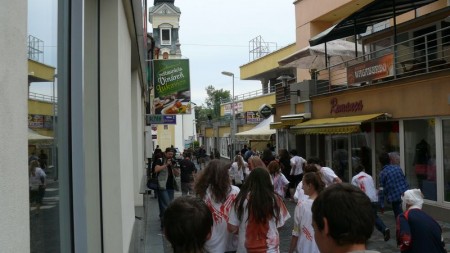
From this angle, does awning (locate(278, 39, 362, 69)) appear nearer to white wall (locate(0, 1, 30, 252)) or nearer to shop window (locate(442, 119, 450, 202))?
shop window (locate(442, 119, 450, 202))

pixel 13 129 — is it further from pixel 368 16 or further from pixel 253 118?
pixel 253 118

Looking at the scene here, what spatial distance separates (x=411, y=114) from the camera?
1393 cm

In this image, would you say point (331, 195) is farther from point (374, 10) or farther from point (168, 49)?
point (168, 49)

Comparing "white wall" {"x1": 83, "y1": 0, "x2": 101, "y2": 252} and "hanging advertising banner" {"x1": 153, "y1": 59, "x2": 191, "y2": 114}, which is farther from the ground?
"hanging advertising banner" {"x1": 153, "y1": 59, "x2": 191, "y2": 114}

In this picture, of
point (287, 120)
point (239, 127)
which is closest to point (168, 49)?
point (239, 127)

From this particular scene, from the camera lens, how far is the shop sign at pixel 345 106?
16.9 metres

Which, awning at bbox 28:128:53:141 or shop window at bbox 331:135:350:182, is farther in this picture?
shop window at bbox 331:135:350:182

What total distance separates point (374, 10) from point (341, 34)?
3.19 metres

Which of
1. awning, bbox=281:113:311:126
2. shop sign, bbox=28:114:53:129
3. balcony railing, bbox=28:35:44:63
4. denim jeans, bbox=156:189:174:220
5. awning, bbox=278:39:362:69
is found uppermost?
awning, bbox=278:39:362:69

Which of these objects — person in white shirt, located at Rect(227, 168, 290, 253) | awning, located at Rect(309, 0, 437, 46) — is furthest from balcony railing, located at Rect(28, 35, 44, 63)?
awning, located at Rect(309, 0, 437, 46)

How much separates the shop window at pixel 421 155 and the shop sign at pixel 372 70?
1.78 m

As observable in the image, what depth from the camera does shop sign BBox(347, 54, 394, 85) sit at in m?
15.0

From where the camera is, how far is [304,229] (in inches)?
199

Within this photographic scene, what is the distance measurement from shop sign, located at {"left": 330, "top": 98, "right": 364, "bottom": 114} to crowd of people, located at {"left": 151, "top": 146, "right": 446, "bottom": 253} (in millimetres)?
6190
